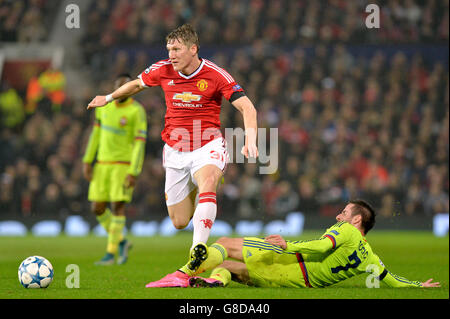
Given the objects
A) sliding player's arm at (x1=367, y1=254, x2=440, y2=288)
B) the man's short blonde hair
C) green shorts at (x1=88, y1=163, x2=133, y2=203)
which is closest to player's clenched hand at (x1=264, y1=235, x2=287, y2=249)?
sliding player's arm at (x1=367, y1=254, x2=440, y2=288)

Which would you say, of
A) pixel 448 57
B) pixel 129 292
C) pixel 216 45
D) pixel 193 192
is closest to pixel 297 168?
pixel 216 45

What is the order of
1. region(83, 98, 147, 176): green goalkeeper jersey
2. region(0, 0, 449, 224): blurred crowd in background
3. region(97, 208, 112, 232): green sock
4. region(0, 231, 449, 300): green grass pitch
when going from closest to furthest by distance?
region(0, 231, 449, 300): green grass pitch → region(83, 98, 147, 176): green goalkeeper jersey → region(97, 208, 112, 232): green sock → region(0, 0, 449, 224): blurred crowd in background

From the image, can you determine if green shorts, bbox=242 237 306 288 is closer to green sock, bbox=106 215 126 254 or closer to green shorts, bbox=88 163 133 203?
green sock, bbox=106 215 126 254

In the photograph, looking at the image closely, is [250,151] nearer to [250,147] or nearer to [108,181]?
→ [250,147]

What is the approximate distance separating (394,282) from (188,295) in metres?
2.07

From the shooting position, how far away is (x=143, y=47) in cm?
2083

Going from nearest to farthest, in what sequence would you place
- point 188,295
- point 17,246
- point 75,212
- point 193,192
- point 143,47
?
1. point 188,295
2. point 193,192
3. point 17,246
4. point 75,212
5. point 143,47

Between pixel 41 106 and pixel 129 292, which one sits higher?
pixel 41 106

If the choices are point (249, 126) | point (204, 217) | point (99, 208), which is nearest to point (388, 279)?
point (204, 217)

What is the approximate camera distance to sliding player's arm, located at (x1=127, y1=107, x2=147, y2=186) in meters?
10.1

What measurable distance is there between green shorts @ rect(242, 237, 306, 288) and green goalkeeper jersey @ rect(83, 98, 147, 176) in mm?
3739

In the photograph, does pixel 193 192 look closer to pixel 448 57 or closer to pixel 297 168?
pixel 297 168

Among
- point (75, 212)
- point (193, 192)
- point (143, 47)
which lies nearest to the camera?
point (193, 192)

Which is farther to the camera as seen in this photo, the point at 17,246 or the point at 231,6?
the point at 231,6
